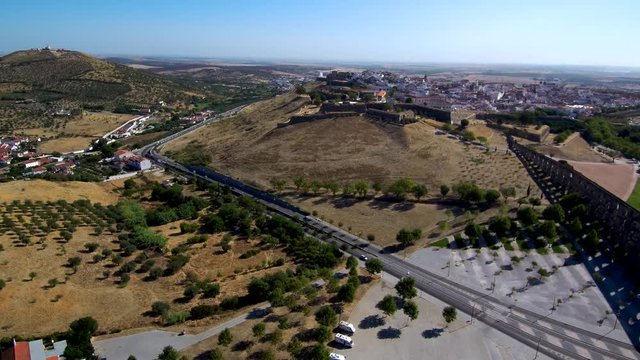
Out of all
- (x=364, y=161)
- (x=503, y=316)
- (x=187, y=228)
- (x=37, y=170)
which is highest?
(x=364, y=161)

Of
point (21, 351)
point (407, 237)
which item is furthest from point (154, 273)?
point (407, 237)

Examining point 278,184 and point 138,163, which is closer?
point 278,184

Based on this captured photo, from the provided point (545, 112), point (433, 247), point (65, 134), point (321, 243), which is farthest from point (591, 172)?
point (65, 134)

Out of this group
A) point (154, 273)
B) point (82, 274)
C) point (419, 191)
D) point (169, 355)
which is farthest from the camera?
point (419, 191)

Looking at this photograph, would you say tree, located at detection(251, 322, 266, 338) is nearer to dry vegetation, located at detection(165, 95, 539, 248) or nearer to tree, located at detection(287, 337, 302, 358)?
tree, located at detection(287, 337, 302, 358)

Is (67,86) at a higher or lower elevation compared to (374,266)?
higher

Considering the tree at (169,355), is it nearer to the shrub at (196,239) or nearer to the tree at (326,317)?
the tree at (326,317)

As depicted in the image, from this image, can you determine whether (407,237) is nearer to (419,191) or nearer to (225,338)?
(419,191)

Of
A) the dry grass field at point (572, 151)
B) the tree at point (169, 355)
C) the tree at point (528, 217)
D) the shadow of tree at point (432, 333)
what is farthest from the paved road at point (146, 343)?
the dry grass field at point (572, 151)
